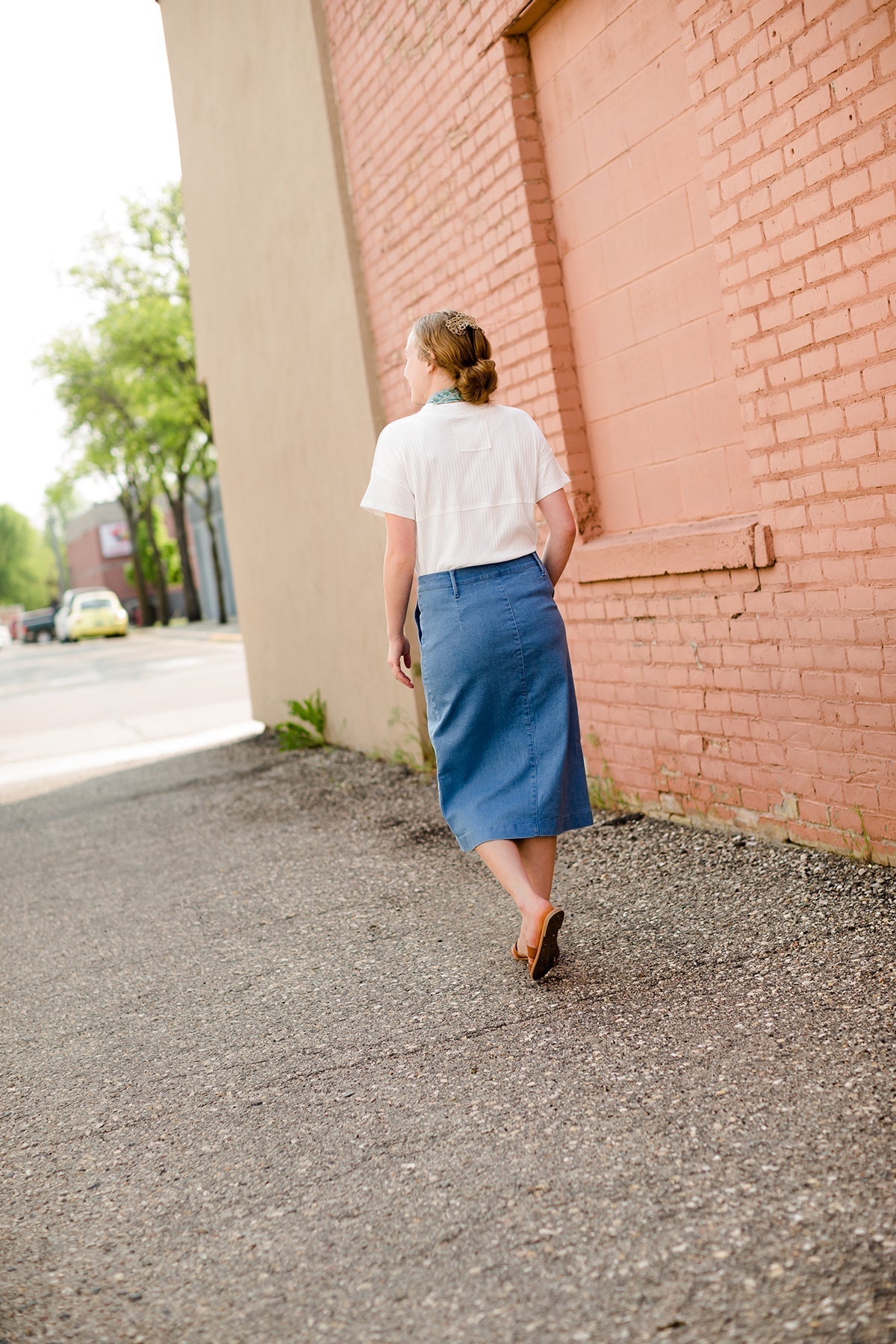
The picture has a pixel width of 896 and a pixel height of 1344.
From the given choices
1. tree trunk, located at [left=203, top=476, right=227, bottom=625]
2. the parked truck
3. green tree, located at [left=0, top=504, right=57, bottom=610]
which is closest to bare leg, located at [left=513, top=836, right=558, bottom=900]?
tree trunk, located at [left=203, top=476, right=227, bottom=625]

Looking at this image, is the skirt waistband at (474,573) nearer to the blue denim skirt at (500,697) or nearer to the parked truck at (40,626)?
the blue denim skirt at (500,697)

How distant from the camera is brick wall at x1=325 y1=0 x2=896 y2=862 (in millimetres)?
3803

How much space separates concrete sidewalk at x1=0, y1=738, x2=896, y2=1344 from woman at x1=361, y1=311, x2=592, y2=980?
485mm

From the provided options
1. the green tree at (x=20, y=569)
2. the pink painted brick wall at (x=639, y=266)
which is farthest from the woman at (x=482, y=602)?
the green tree at (x=20, y=569)

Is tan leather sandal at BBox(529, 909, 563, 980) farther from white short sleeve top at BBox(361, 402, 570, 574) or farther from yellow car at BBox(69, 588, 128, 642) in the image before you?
yellow car at BBox(69, 588, 128, 642)

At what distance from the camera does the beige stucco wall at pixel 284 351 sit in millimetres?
7863

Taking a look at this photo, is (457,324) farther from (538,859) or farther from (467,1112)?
(467,1112)

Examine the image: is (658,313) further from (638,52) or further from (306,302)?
(306,302)

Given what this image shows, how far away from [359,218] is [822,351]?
4.14 m

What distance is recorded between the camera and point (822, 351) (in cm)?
401

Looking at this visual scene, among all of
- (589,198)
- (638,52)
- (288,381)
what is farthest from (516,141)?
(288,381)

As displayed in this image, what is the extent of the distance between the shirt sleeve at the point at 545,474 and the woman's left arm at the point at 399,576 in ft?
1.38

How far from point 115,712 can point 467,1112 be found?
45.4 feet

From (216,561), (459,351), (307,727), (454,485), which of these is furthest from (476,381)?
(216,561)
